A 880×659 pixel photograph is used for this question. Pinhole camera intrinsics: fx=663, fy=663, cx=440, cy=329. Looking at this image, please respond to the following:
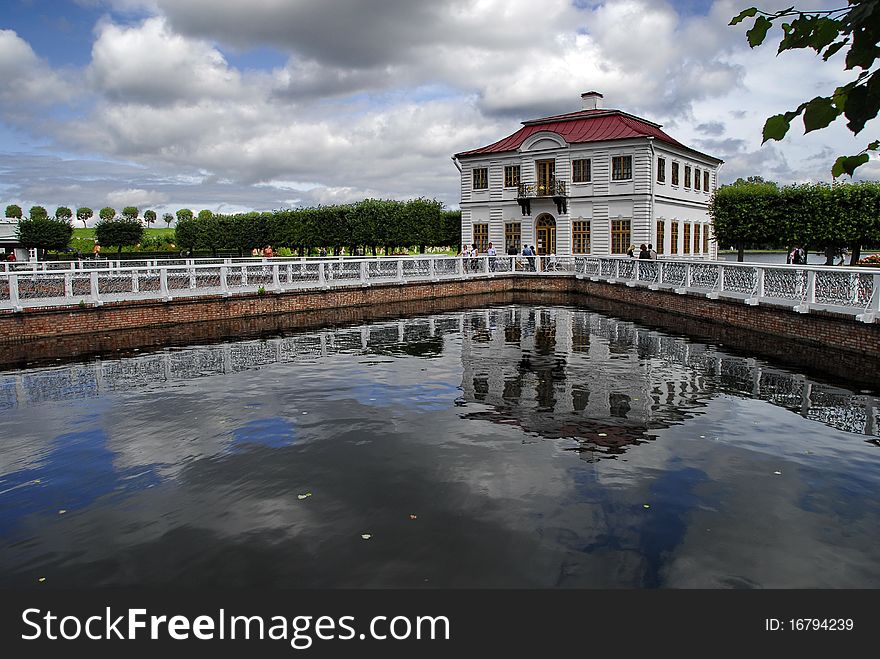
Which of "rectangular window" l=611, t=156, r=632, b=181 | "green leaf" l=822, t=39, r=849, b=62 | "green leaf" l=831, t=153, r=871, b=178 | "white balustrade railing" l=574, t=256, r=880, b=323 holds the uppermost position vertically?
"rectangular window" l=611, t=156, r=632, b=181

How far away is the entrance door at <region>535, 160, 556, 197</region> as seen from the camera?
45219 mm

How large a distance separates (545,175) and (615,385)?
35048mm

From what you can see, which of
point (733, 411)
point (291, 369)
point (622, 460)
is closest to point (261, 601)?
point (622, 460)

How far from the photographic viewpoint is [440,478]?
7.78m

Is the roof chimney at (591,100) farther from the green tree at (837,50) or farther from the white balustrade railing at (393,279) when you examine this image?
the green tree at (837,50)

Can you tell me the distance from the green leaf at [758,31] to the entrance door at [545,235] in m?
43.6

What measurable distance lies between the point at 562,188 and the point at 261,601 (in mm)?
41818

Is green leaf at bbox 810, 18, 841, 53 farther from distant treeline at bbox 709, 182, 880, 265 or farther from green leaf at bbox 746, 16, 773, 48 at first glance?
distant treeline at bbox 709, 182, 880, 265

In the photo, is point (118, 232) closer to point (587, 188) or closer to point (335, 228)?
point (335, 228)

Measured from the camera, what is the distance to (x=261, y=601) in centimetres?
513

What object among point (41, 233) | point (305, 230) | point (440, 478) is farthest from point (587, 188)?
point (41, 233)

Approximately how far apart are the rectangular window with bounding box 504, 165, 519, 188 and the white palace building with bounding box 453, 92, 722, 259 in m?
0.07

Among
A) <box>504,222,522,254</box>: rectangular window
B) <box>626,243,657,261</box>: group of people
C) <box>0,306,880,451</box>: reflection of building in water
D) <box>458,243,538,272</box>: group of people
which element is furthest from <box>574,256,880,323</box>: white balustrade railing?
<box>504,222,522,254</box>: rectangular window

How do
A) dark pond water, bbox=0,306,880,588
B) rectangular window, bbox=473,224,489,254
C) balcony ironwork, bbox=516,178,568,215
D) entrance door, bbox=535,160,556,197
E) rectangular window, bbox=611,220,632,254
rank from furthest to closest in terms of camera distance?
rectangular window, bbox=473,224,489,254 < entrance door, bbox=535,160,556,197 < balcony ironwork, bbox=516,178,568,215 < rectangular window, bbox=611,220,632,254 < dark pond water, bbox=0,306,880,588
